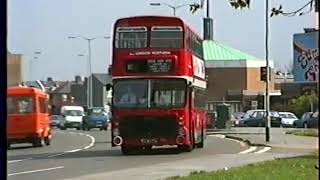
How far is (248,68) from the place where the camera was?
99.3 meters

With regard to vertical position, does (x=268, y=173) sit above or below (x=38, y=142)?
above

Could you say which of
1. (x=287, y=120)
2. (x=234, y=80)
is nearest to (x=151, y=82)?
(x=287, y=120)

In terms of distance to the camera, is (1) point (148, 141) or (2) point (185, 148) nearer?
(1) point (148, 141)

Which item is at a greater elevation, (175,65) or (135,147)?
(175,65)

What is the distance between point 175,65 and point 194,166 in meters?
5.55

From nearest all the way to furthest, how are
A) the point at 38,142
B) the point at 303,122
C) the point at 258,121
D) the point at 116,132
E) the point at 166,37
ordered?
the point at 116,132 < the point at 166,37 < the point at 38,142 < the point at 303,122 < the point at 258,121

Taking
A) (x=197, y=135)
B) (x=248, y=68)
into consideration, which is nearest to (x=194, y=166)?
(x=197, y=135)

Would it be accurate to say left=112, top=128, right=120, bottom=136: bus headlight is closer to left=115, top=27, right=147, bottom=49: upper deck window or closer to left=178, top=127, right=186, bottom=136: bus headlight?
left=178, top=127, right=186, bottom=136: bus headlight

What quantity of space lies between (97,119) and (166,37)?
41.0 meters

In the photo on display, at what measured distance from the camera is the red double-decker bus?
88.3ft

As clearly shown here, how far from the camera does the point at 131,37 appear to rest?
27672mm

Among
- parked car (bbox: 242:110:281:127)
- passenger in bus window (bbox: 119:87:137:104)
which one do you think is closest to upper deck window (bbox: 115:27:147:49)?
passenger in bus window (bbox: 119:87:137:104)

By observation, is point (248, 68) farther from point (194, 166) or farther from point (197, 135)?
point (194, 166)
